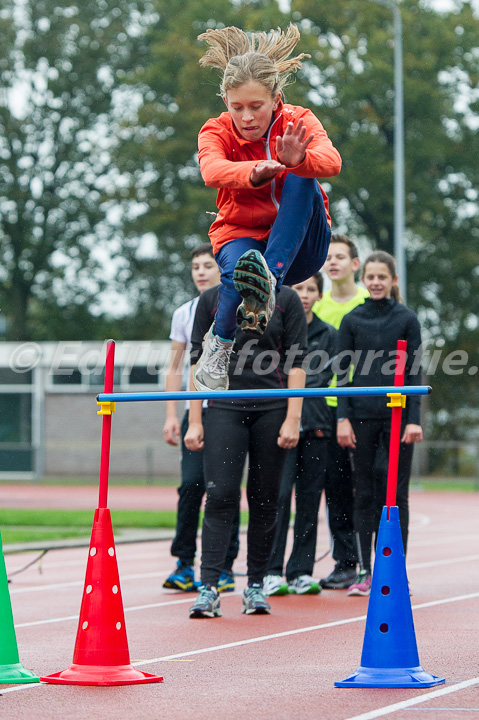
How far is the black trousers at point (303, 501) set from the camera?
889 cm

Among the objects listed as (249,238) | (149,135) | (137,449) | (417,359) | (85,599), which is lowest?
(137,449)

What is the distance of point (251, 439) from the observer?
24.9ft

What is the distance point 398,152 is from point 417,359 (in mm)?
18061

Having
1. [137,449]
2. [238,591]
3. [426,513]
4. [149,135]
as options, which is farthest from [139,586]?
[149,135]

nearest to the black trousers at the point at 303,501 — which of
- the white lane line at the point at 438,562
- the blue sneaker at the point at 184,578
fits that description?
the blue sneaker at the point at 184,578

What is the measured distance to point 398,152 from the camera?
84.4 ft

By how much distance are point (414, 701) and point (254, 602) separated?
2838 millimetres

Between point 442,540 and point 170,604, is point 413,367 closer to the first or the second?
point 170,604

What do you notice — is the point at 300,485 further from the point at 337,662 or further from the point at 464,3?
the point at 464,3

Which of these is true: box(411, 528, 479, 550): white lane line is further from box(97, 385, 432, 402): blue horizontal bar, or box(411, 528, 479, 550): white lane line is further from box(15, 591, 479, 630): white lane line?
box(97, 385, 432, 402): blue horizontal bar

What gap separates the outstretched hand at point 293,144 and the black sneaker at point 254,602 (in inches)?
138

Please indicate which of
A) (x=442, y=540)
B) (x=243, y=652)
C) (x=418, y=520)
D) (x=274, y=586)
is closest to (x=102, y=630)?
(x=243, y=652)

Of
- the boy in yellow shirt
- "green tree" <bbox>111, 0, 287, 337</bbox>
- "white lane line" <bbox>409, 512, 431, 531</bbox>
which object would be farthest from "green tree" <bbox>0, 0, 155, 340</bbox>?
the boy in yellow shirt

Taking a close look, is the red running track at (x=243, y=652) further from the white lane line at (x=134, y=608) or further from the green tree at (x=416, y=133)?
the green tree at (x=416, y=133)
